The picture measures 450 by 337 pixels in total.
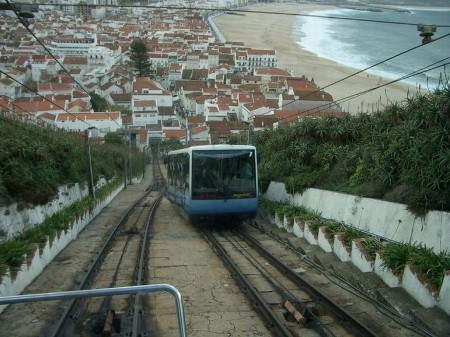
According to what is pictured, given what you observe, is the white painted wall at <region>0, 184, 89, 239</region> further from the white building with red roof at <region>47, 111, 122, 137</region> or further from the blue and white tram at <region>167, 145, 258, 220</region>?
the white building with red roof at <region>47, 111, 122, 137</region>

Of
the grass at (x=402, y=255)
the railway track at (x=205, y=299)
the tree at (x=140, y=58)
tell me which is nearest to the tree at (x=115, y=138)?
the railway track at (x=205, y=299)

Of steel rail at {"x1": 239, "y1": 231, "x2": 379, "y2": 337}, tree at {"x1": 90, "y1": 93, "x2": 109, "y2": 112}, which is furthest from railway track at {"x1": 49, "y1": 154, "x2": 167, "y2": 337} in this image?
tree at {"x1": 90, "y1": 93, "x2": 109, "y2": 112}

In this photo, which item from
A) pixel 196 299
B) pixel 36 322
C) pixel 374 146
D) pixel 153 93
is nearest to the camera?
pixel 36 322

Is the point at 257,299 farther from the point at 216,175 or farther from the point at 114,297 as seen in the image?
the point at 216,175

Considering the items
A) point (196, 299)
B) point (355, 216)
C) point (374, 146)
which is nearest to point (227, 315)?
point (196, 299)

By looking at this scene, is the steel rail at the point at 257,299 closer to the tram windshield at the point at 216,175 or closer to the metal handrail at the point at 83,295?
the tram windshield at the point at 216,175

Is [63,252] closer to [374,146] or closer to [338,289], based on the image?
[338,289]
